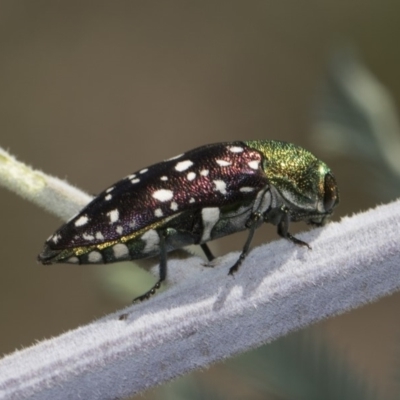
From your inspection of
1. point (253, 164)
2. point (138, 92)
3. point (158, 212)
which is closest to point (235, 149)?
point (253, 164)

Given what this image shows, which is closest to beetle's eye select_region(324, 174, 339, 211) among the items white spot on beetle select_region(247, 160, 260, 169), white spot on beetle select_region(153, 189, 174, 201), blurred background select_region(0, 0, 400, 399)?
white spot on beetle select_region(247, 160, 260, 169)

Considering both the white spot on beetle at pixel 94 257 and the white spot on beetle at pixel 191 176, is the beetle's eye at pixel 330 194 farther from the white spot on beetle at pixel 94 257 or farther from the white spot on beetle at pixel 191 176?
the white spot on beetle at pixel 94 257

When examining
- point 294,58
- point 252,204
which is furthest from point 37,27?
point 252,204

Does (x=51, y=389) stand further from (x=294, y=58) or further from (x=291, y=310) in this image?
(x=294, y=58)

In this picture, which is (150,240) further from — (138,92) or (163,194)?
(138,92)

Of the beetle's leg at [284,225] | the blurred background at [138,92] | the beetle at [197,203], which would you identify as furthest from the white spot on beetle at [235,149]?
the blurred background at [138,92]

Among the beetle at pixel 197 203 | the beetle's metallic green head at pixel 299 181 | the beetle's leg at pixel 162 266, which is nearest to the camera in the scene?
the beetle's leg at pixel 162 266

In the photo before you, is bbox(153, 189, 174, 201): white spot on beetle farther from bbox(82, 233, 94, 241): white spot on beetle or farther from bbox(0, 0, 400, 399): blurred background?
bbox(0, 0, 400, 399): blurred background
